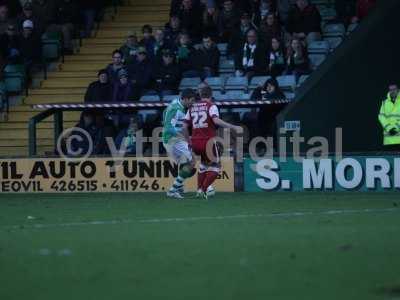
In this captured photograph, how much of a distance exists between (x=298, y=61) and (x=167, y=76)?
273cm

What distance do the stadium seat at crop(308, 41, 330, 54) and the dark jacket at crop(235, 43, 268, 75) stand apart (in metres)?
1.03

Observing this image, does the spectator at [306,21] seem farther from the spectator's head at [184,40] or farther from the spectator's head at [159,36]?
the spectator's head at [159,36]

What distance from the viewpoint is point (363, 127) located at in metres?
21.8

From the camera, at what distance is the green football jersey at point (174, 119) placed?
19.3 meters

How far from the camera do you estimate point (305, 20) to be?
77.5ft

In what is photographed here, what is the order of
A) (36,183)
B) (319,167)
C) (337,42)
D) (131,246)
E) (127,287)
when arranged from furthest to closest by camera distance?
1. (337,42)
2. (36,183)
3. (319,167)
4. (131,246)
5. (127,287)

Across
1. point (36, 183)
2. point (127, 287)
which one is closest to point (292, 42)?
point (36, 183)

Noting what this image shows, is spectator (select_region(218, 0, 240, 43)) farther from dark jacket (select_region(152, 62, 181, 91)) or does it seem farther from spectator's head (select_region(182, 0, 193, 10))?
dark jacket (select_region(152, 62, 181, 91))

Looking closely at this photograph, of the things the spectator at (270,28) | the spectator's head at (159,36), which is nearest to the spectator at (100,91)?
the spectator's head at (159,36)

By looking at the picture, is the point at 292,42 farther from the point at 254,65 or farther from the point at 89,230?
the point at 89,230

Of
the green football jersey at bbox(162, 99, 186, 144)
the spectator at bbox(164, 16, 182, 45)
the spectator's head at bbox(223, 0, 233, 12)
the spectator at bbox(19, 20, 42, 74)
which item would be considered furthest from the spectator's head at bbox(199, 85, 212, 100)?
the spectator at bbox(19, 20, 42, 74)

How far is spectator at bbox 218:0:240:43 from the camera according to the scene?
80.9 feet

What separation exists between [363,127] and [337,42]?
2466mm

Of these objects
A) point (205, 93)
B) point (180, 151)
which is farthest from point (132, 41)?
point (205, 93)
